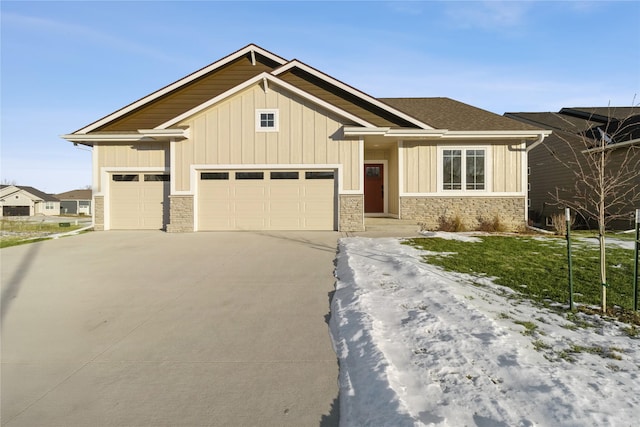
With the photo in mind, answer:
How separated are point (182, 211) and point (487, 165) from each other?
1172 centimetres

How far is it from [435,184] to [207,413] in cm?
1277

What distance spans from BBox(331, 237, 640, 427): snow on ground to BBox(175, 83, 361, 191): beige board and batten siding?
8.13 m

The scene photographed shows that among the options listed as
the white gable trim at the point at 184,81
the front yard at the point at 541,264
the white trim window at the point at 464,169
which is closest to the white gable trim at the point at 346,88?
the white gable trim at the point at 184,81

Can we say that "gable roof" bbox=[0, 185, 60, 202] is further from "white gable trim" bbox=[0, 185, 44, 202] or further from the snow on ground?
the snow on ground

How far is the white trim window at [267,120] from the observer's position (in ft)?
42.9

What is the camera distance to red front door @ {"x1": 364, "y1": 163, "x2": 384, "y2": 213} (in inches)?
624

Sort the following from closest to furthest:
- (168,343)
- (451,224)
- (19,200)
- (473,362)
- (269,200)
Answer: (473,362), (168,343), (269,200), (451,224), (19,200)

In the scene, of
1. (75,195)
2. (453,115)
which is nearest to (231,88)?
(453,115)

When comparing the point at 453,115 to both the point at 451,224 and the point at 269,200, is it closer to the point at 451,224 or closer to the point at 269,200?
the point at 451,224

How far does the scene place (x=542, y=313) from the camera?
4.70m

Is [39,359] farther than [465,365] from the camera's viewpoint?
Yes

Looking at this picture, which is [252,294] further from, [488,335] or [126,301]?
[488,335]

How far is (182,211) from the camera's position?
13.2m

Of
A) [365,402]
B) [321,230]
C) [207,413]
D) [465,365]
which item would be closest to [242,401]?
[207,413]
